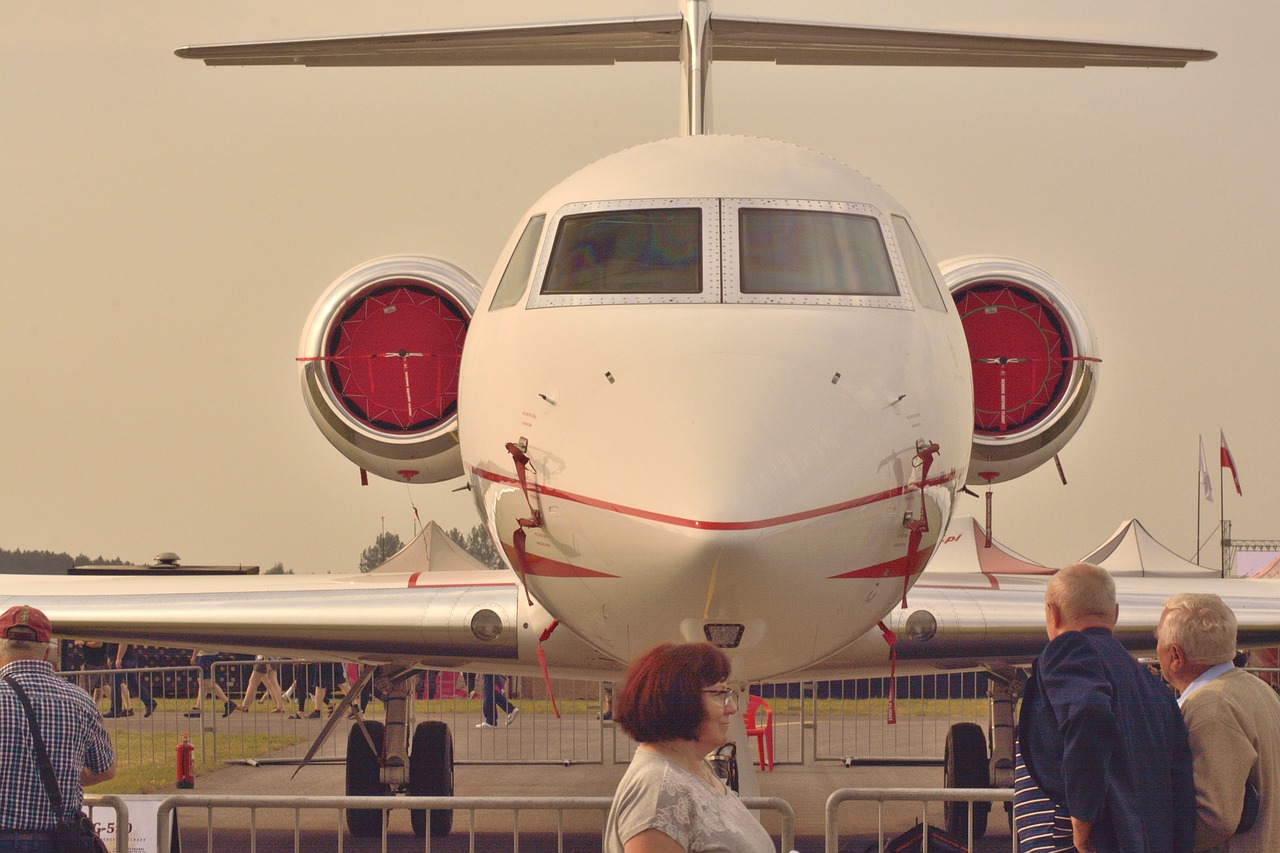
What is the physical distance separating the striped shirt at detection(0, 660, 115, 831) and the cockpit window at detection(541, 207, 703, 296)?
271 centimetres

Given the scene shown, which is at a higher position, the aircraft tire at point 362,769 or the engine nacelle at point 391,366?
the engine nacelle at point 391,366

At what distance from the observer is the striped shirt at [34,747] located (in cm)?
544

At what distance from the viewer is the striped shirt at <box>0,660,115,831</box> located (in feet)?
17.9

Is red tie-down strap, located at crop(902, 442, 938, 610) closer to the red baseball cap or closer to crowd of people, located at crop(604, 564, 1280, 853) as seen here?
crowd of people, located at crop(604, 564, 1280, 853)

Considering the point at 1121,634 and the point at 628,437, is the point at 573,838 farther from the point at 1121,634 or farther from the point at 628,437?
the point at 628,437

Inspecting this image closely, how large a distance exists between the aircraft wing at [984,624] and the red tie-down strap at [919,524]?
2.21 m

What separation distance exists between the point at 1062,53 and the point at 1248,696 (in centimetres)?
844

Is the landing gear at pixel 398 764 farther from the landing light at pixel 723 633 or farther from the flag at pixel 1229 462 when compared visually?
the flag at pixel 1229 462

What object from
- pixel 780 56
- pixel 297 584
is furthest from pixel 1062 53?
pixel 297 584

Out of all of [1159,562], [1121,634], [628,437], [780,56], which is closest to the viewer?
[628,437]

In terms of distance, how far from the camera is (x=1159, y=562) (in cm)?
2355

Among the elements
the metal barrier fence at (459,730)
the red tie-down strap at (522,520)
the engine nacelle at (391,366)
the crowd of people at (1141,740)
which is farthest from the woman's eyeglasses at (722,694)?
the metal barrier fence at (459,730)

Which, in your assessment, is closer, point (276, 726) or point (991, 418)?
point (991, 418)

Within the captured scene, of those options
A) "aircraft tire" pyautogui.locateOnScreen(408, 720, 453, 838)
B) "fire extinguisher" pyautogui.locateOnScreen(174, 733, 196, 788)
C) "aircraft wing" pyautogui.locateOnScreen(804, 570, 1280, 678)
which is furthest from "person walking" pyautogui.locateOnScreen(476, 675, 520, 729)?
"aircraft wing" pyautogui.locateOnScreen(804, 570, 1280, 678)
